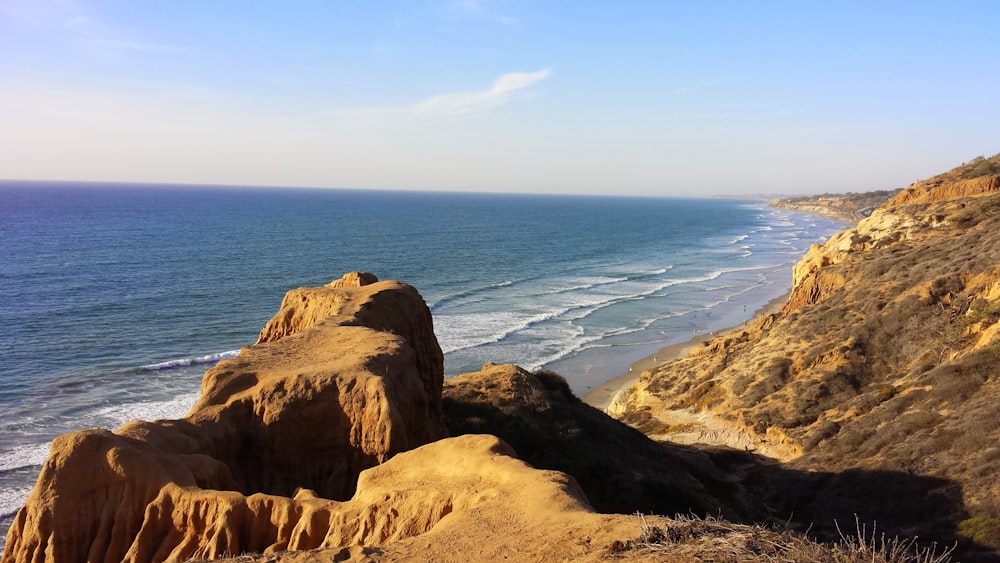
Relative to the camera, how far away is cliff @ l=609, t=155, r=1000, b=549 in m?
23.0

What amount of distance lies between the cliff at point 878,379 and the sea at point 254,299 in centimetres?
960

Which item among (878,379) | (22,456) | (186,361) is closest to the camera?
(22,456)

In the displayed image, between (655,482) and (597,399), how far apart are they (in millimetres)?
19409

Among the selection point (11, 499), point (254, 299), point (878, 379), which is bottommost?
point (11, 499)

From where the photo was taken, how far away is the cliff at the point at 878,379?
23.0 m

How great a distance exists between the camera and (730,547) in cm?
891

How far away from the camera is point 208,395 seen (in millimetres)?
17297

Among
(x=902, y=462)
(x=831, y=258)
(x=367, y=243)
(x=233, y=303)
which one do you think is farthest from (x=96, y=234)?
(x=902, y=462)

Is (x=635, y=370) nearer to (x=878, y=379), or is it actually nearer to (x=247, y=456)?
(x=878, y=379)

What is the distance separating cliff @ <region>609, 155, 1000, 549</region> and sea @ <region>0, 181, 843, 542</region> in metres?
9.60

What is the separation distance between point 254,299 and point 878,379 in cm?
4944

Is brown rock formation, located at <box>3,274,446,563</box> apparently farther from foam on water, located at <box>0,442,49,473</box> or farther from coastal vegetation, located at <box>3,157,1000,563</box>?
foam on water, located at <box>0,442,49,473</box>

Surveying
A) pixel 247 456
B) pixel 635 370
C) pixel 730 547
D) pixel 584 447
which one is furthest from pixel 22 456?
pixel 635 370

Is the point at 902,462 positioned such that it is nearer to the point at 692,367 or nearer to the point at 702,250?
the point at 692,367
